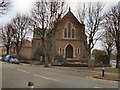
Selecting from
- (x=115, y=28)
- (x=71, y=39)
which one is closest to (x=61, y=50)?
(x=71, y=39)

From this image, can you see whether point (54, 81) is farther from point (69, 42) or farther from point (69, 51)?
point (69, 51)

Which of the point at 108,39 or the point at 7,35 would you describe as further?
the point at 7,35

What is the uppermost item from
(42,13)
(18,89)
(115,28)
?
(42,13)

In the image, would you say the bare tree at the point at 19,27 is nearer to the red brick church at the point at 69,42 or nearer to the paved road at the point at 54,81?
the red brick church at the point at 69,42

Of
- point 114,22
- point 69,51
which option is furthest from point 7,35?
point 114,22

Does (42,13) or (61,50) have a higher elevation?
(42,13)

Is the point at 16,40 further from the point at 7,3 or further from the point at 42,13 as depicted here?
the point at 7,3

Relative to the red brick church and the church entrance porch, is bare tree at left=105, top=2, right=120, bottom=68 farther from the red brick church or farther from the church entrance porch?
the church entrance porch

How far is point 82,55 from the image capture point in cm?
8738

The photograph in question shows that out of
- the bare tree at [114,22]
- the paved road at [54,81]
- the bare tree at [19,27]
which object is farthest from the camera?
the bare tree at [19,27]

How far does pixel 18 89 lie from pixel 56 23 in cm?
4002

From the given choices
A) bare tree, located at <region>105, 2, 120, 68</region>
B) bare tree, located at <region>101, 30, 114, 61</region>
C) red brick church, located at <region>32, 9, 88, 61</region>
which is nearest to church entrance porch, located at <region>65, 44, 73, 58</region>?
red brick church, located at <region>32, 9, 88, 61</region>

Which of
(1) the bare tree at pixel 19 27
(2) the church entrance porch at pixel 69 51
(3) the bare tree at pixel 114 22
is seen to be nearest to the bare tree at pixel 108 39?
(3) the bare tree at pixel 114 22

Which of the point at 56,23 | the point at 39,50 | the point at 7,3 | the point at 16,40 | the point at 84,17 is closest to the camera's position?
the point at 7,3
